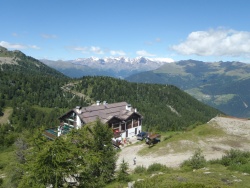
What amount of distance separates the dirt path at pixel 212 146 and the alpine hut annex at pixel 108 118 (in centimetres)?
1378

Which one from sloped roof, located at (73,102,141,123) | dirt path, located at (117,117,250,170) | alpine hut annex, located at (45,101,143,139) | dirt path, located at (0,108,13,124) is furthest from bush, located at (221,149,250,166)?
dirt path, located at (0,108,13,124)

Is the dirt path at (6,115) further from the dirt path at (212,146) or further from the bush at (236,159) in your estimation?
the bush at (236,159)

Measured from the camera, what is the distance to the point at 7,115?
507ft

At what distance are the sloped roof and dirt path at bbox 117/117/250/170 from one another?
1653 centimetres

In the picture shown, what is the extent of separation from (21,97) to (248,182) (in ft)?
609

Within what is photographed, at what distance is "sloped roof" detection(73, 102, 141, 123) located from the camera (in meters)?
71.3

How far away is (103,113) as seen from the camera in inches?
2933

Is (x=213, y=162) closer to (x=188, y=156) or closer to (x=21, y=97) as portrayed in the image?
(x=188, y=156)

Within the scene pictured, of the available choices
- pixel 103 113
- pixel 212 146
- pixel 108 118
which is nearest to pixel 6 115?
pixel 103 113

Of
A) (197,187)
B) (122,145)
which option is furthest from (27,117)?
(197,187)

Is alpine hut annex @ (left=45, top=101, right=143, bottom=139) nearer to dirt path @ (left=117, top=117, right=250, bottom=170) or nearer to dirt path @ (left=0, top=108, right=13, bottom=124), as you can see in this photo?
dirt path @ (left=117, top=117, right=250, bottom=170)

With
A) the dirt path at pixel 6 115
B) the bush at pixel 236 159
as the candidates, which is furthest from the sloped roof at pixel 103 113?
the dirt path at pixel 6 115

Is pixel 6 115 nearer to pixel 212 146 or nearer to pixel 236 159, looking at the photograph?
pixel 212 146

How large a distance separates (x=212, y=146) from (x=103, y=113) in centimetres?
3500
